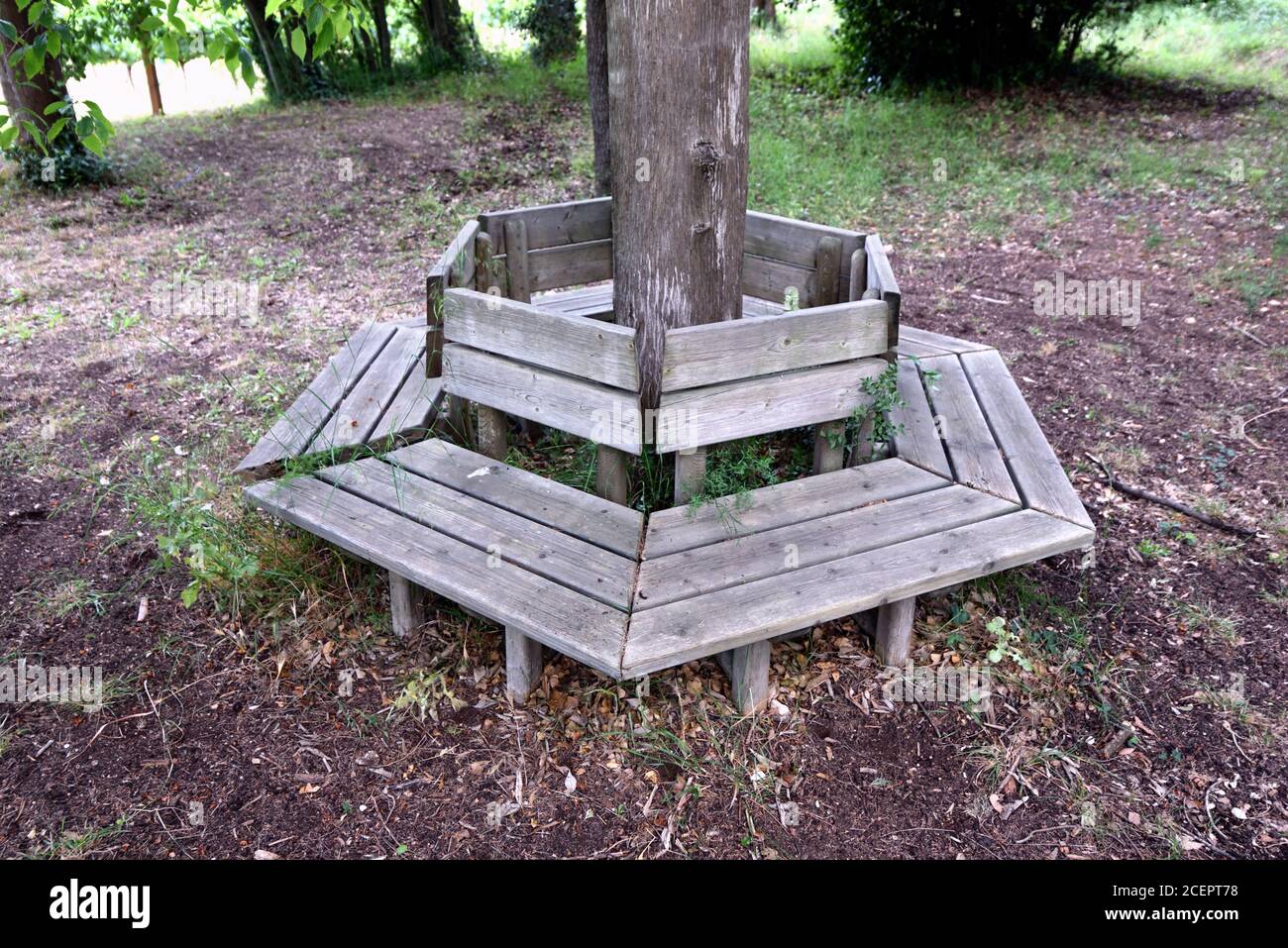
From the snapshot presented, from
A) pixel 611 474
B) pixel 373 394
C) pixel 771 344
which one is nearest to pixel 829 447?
pixel 771 344

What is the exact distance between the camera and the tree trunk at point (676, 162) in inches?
121

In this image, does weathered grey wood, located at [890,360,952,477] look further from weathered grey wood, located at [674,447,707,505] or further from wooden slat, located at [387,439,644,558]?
wooden slat, located at [387,439,644,558]

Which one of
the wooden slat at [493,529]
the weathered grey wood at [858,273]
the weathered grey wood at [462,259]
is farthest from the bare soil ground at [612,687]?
the weathered grey wood at [858,273]

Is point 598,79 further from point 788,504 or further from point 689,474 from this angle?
point 788,504

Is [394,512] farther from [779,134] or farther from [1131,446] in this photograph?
[779,134]

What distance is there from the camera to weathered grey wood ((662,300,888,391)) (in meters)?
2.92

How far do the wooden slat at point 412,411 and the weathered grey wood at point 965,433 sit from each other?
6.76 ft

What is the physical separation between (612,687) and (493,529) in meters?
0.66

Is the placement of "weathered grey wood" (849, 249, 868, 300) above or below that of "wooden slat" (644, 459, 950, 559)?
above

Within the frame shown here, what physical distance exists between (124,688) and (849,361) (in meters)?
2.79

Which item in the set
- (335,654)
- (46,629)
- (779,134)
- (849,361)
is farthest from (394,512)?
(779,134)

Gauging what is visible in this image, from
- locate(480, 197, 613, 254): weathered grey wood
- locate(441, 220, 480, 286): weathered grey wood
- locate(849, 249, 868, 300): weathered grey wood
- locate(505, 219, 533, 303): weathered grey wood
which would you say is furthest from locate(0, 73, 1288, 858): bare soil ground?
locate(480, 197, 613, 254): weathered grey wood

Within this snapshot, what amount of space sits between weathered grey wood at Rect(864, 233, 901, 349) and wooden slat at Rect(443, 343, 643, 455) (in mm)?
1004

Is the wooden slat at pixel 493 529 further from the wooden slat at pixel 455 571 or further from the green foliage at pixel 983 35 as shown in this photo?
the green foliage at pixel 983 35
